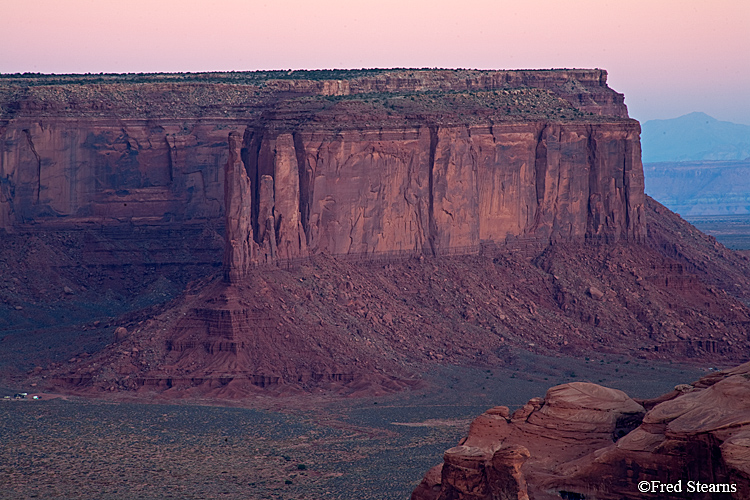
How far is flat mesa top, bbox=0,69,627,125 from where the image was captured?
7644cm

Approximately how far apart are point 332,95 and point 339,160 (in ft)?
36.0

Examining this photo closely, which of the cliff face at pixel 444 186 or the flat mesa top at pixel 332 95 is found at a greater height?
the flat mesa top at pixel 332 95

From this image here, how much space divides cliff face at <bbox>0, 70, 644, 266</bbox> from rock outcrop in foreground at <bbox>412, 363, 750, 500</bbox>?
30.6 metres

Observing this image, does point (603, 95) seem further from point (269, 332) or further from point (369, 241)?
point (269, 332)

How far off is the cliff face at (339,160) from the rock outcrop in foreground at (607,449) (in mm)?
30608

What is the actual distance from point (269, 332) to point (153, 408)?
7391 millimetres

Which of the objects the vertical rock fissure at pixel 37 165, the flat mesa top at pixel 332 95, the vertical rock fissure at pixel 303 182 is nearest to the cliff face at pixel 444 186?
the vertical rock fissure at pixel 303 182

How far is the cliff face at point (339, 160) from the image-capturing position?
232 feet

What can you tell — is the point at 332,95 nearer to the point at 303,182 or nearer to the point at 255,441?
the point at 303,182

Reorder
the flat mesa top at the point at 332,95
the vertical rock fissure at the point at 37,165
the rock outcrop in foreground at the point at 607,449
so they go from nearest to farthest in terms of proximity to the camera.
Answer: the rock outcrop in foreground at the point at 607,449 → the flat mesa top at the point at 332,95 → the vertical rock fissure at the point at 37,165

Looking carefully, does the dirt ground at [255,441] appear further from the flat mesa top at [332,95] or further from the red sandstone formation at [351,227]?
the flat mesa top at [332,95]

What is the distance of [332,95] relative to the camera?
81.4 meters

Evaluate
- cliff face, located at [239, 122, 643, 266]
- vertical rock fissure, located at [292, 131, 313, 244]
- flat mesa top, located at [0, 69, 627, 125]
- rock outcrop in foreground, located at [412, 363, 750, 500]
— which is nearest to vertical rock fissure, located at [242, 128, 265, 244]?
cliff face, located at [239, 122, 643, 266]

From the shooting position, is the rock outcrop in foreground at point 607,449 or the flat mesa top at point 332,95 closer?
the rock outcrop in foreground at point 607,449
